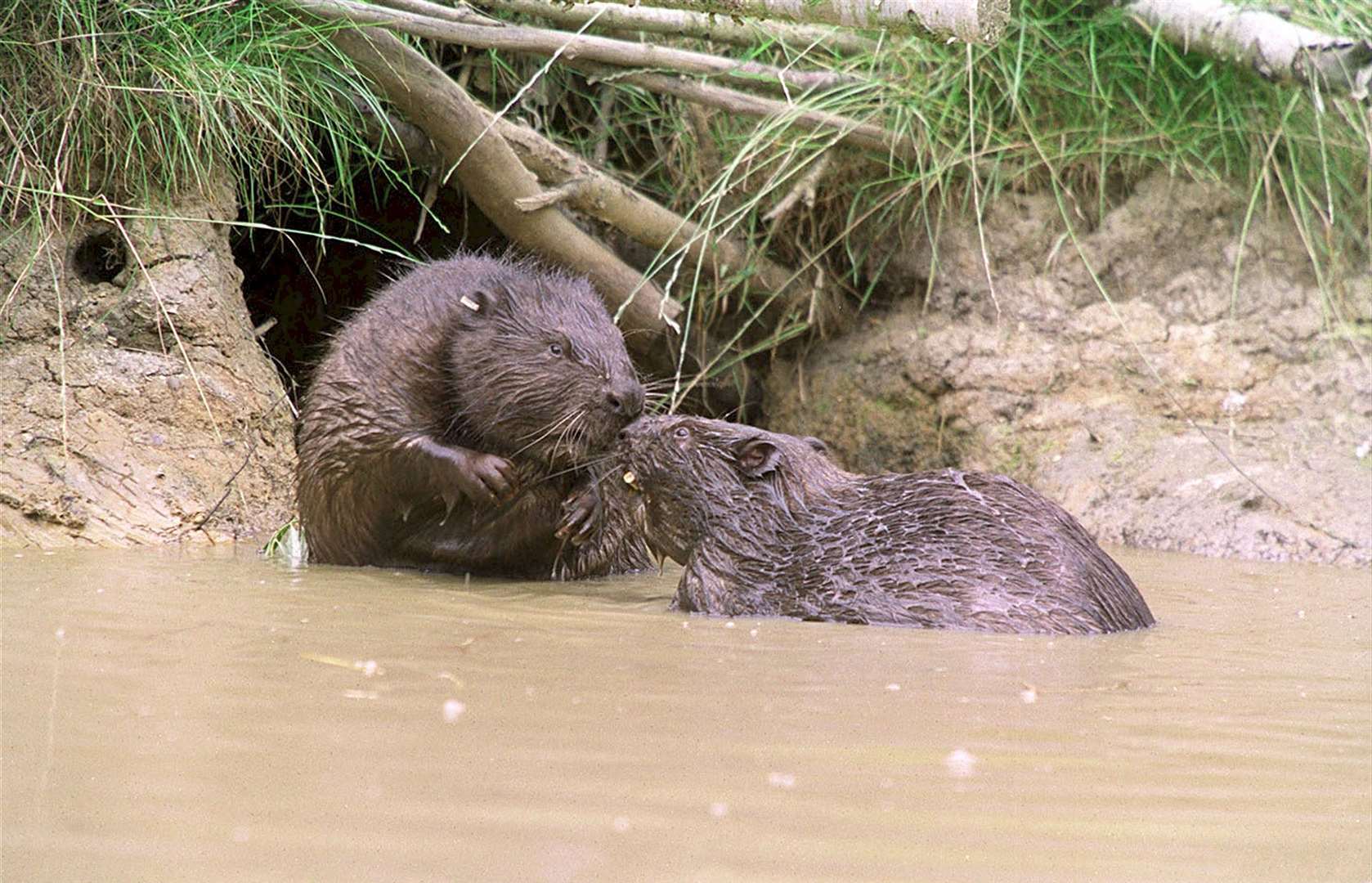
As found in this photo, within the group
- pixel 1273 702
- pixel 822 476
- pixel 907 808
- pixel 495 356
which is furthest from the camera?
pixel 495 356

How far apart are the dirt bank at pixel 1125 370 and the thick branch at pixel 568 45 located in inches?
40.7

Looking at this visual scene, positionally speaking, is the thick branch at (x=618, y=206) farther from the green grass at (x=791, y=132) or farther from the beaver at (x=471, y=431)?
the beaver at (x=471, y=431)

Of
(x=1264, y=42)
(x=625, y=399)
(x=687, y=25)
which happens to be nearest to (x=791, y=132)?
(x=687, y=25)

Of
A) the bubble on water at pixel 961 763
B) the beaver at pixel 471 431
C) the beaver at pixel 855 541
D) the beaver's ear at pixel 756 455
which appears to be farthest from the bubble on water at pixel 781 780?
the beaver at pixel 471 431

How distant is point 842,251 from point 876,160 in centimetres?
62

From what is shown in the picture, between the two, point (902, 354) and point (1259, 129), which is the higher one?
point (1259, 129)

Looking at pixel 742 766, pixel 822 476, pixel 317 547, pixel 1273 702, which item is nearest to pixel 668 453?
pixel 822 476

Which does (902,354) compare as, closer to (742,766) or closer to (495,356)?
(495,356)

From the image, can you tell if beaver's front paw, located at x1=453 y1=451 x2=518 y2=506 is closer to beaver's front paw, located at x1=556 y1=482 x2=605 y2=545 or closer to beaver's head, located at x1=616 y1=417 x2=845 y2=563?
beaver's front paw, located at x1=556 y1=482 x2=605 y2=545

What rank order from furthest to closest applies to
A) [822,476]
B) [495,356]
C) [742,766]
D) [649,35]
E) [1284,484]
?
[649,35], [1284,484], [495,356], [822,476], [742,766]

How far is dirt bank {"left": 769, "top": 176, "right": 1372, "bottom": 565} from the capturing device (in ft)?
19.7

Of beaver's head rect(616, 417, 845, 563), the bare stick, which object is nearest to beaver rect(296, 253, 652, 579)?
beaver's head rect(616, 417, 845, 563)

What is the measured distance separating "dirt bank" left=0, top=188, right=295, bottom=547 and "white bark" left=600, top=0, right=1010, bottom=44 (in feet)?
7.00

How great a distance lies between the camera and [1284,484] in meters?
5.75
